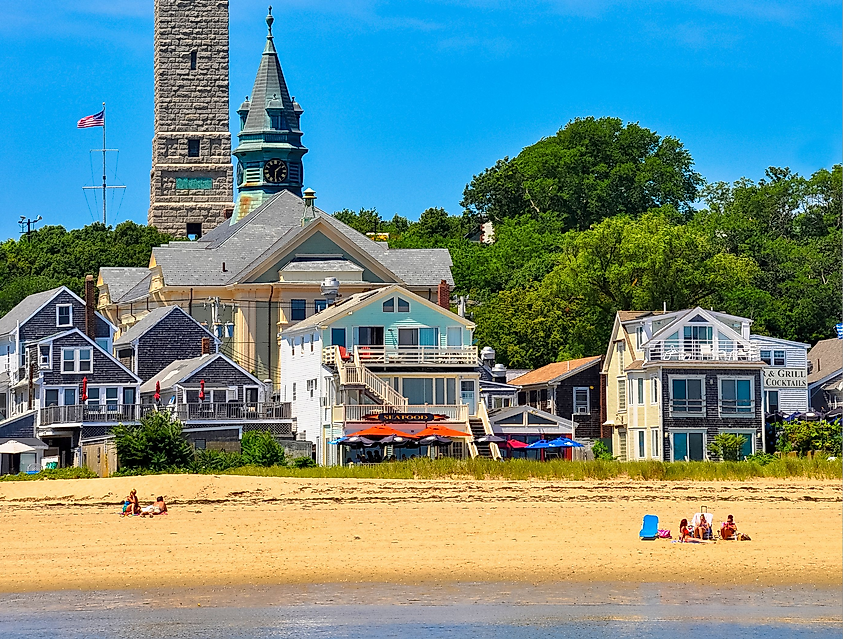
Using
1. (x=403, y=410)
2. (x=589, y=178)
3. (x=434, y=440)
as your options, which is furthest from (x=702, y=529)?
(x=589, y=178)

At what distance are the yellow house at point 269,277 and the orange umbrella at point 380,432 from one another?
1574 cm

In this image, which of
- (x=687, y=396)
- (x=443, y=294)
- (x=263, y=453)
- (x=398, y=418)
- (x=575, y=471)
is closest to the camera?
(x=575, y=471)

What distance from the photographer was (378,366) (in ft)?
224

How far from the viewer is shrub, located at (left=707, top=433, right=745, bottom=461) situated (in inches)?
2628

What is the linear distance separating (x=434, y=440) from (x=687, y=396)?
12652mm

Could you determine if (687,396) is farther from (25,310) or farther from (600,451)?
(25,310)

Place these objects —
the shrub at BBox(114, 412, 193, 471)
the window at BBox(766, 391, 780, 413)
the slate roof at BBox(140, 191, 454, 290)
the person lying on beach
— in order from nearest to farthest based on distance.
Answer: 1. the person lying on beach
2. the shrub at BBox(114, 412, 193, 471)
3. the window at BBox(766, 391, 780, 413)
4. the slate roof at BBox(140, 191, 454, 290)

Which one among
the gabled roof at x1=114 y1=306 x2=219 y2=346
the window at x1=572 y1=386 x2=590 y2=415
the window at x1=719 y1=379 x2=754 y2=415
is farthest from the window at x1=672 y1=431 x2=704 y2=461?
the gabled roof at x1=114 y1=306 x2=219 y2=346

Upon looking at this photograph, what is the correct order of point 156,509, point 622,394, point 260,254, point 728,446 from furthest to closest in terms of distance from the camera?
point 260,254
point 622,394
point 728,446
point 156,509

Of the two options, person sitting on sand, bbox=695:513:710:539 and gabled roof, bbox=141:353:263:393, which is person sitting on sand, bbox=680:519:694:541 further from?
gabled roof, bbox=141:353:263:393

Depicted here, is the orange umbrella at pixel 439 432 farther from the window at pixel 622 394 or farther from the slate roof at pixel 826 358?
the slate roof at pixel 826 358

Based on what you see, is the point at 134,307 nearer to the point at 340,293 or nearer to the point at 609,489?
the point at 340,293

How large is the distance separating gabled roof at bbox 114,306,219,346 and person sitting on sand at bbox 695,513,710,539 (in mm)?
41110

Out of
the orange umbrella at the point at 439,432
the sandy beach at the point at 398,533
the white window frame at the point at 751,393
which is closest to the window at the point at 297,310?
the orange umbrella at the point at 439,432
